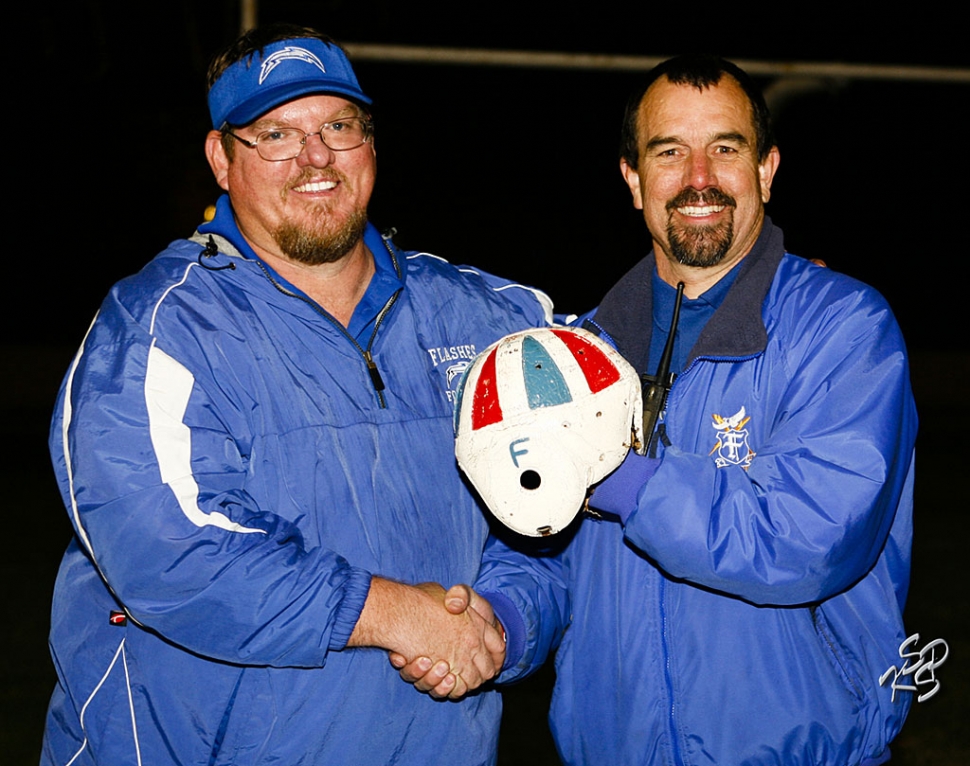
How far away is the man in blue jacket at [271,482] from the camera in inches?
87.0

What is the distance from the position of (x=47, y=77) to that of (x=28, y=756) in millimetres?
10238

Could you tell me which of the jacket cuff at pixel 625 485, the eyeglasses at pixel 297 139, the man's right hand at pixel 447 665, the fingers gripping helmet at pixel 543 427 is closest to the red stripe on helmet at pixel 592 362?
the fingers gripping helmet at pixel 543 427

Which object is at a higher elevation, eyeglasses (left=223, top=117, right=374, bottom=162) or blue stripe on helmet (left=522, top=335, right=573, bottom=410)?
eyeglasses (left=223, top=117, right=374, bottom=162)

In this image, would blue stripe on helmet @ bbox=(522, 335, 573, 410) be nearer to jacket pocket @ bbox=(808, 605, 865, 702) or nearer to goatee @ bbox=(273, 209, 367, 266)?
goatee @ bbox=(273, 209, 367, 266)

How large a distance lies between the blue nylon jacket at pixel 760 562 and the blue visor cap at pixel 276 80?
41.9 inches

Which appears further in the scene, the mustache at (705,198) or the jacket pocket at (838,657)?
the mustache at (705,198)

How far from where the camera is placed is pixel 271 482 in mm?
2359

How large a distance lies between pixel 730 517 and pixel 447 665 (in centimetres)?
69

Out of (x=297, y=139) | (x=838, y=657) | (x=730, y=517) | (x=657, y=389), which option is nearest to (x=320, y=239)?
(x=297, y=139)

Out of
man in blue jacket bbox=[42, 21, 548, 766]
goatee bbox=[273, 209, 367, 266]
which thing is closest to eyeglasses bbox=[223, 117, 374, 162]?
man in blue jacket bbox=[42, 21, 548, 766]

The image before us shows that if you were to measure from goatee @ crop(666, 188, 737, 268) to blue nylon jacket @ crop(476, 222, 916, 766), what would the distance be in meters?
0.08

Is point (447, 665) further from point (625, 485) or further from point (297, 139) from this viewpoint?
point (297, 139)

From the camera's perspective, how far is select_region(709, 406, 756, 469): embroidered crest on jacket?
2.38 metres

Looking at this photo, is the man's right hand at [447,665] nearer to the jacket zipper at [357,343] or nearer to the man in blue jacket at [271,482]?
the man in blue jacket at [271,482]
